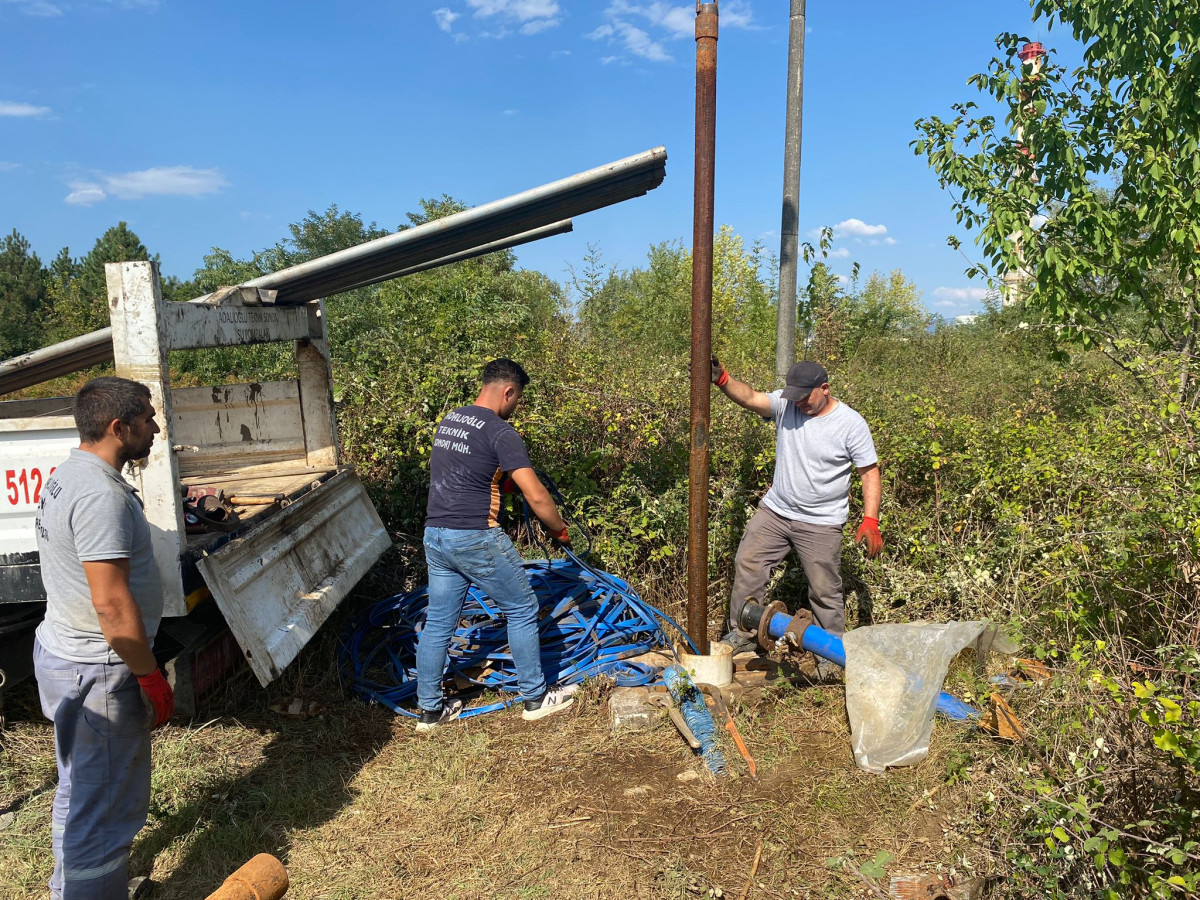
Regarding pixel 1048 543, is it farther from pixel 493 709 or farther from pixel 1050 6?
pixel 1050 6

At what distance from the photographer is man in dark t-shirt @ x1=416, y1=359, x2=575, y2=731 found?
405 cm

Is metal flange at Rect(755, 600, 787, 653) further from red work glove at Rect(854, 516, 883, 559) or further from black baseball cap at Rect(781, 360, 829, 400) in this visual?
black baseball cap at Rect(781, 360, 829, 400)

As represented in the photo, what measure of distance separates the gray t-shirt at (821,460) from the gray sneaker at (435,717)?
89.8 inches

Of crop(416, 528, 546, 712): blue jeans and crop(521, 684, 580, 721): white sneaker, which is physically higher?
crop(416, 528, 546, 712): blue jeans

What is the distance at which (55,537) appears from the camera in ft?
8.43

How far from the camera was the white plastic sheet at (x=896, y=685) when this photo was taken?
351 cm

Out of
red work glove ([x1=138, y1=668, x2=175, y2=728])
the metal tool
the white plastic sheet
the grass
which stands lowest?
the grass

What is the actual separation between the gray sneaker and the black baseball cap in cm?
268

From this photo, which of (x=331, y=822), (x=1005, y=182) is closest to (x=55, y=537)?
(x=331, y=822)

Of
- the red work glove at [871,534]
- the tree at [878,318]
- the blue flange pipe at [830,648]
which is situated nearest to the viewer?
the blue flange pipe at [830,648]

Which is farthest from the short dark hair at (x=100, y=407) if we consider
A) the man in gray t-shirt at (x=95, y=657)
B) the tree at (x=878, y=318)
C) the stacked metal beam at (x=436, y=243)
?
the tree at (x=878, y=318)

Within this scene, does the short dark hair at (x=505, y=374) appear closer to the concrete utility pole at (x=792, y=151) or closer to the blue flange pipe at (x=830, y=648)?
the blue flange pipe at (x=830, y=648)

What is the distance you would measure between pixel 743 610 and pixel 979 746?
141 centimetres

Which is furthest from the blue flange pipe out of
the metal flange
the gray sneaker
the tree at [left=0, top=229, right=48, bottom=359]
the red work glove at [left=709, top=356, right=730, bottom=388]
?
the tree at [left=0, top=229, right=48, bottom=359]
